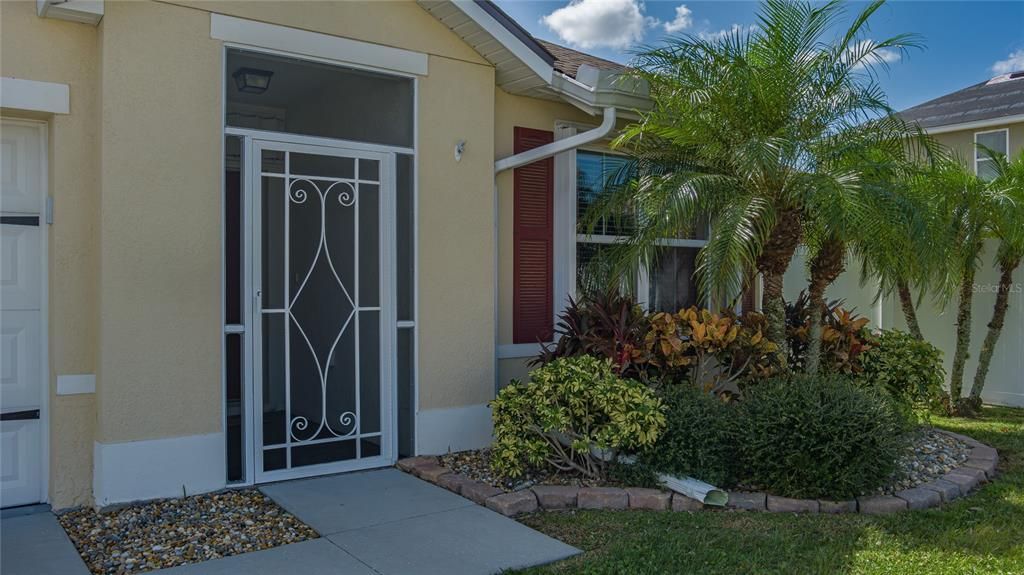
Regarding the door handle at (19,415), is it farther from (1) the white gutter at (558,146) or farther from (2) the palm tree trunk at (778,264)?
(2) the palm tree trunk at (778,264)

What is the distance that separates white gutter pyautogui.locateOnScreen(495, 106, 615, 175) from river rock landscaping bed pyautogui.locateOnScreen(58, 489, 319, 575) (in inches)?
142

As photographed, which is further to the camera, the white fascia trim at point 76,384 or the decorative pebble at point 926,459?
the decorative pebble at point 926,459

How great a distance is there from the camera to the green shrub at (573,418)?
18.6 ft

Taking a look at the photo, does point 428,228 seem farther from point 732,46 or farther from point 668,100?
point 732,46

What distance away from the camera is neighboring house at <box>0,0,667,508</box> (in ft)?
17.2

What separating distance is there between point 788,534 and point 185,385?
434 cm

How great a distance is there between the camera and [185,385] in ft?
17.8

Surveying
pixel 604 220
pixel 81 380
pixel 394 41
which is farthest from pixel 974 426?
pixel 81 380

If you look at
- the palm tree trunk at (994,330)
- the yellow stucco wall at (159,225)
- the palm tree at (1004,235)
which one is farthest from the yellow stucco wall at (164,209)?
the palm tree trunk at (994,330)

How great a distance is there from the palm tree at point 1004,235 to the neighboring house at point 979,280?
238 mm

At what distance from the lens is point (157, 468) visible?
5332 mm

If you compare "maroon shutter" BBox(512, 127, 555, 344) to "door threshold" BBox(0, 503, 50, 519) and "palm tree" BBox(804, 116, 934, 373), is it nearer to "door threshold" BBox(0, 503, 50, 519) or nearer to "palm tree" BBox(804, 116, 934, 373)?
"palm tree" BBox(804, 116, 934, 373)

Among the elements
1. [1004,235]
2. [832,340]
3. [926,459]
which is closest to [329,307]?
[832,340]

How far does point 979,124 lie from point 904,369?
758 cm
